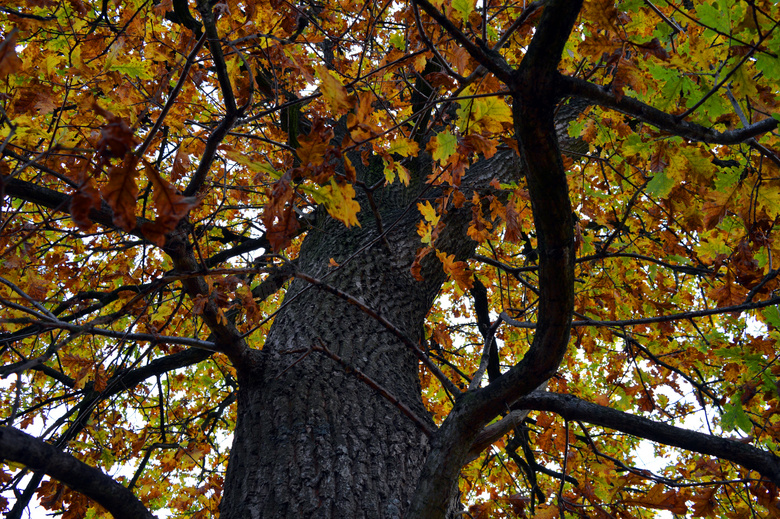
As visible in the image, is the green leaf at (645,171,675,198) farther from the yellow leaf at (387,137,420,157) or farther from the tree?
the yellow leaf at (387,137,420,157)

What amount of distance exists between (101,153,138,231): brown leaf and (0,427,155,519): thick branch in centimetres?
55

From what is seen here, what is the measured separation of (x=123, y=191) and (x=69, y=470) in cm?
77

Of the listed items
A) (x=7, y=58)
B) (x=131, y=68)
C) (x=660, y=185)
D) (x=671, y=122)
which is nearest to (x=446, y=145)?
(x=671, y=122)

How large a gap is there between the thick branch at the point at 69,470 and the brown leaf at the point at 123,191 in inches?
21.6

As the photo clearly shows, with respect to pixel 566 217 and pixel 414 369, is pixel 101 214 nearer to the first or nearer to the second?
pixel 566 217

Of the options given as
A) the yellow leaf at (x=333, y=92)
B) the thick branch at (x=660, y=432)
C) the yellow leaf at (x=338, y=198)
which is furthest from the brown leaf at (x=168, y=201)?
the thick branch at (x=660, y=432)

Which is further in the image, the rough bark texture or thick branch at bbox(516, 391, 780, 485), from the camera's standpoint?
the rough bark texture

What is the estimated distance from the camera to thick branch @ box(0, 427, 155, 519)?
3.26 ft

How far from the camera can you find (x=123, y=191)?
976 mm

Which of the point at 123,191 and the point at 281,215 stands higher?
the point at 281,215

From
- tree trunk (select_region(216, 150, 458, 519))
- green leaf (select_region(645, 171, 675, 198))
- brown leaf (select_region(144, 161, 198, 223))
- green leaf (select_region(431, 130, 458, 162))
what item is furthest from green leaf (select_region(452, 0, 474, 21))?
brown leaf (select_region(144, 161, 198, 223))

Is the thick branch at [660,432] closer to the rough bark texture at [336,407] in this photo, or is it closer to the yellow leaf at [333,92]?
the rough bark texture at [336,407]

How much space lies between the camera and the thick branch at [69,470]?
3.26 feet

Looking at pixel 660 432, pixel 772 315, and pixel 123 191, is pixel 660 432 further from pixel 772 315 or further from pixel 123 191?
pixel 123 191
